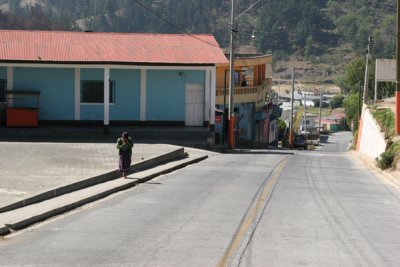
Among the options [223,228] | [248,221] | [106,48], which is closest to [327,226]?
[248,221]

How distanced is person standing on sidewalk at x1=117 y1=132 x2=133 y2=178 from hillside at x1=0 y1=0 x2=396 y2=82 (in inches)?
5751

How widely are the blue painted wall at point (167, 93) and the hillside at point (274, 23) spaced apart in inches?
5142

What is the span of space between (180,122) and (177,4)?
149 metres

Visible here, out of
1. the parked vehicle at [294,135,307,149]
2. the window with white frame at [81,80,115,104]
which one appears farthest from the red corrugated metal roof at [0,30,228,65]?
the parked vehicle at [294,135,307,149]

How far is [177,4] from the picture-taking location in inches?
7195

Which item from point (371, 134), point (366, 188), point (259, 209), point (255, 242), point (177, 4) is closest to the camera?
point (255, 242)

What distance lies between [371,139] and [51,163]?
68.3ft

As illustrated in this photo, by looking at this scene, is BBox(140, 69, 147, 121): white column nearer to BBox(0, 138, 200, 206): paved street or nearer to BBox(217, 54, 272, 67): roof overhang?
BBox(0, 138, 200, 206): paved street

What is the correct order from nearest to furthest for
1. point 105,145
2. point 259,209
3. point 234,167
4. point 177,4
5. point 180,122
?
point 259,209
point 234,167
point 105,145
point 180,122
point 177,4

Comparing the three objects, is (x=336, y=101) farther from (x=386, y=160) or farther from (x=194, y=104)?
(x=386, y=160)

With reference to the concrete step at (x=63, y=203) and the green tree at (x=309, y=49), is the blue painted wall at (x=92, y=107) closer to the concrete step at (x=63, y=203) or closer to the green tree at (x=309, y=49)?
the concrete step at (x=63, y=203)

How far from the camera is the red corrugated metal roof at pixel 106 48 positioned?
34250mm

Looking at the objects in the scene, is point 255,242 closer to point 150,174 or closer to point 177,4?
point 150,174

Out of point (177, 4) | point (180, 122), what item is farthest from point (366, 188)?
point (177, 4)
